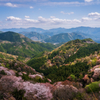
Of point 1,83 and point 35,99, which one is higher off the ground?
point 1,83

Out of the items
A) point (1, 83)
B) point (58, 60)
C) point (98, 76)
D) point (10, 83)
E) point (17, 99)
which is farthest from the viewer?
point (58, 60)

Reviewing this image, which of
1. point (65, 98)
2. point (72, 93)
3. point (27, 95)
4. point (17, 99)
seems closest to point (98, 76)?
point (72, 93)

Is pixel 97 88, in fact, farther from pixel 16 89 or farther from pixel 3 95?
Result: pixel 3 95

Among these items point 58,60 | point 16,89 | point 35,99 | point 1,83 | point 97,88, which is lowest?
point 58,60

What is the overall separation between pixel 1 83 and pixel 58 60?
168m

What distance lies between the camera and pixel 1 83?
2841 cm

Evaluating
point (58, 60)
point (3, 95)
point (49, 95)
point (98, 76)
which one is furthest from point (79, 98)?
point (58, 60)

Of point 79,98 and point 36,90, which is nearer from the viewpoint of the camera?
point 79,98

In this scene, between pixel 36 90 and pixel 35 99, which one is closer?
pixel 35 99

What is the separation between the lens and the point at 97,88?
124ft

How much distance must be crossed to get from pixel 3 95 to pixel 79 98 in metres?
23.0

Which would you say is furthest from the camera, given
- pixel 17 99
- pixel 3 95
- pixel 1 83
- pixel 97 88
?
pixel 97 88

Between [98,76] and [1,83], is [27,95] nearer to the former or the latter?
[1,83]

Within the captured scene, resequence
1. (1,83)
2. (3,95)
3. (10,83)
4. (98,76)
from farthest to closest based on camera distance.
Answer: (98,76)
(10,83)
(1,83)
(3,95)
